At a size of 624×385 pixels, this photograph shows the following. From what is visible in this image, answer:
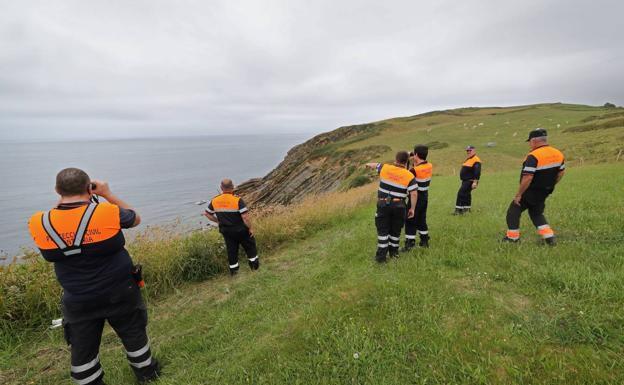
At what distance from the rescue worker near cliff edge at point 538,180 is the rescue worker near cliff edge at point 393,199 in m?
→ 1.89

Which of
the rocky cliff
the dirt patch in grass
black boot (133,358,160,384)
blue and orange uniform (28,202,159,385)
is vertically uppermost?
blue and orange uniform (28,202,159,385)

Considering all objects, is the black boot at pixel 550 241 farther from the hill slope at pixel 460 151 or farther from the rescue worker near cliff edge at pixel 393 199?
the hill slope at pixel 460 151

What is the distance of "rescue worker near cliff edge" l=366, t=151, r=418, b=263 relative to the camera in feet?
18.4

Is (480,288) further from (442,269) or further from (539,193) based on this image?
(539,193)

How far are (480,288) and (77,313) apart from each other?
4.90m

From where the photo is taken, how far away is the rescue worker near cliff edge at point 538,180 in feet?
17.6

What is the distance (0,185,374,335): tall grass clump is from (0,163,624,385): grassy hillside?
457 mm

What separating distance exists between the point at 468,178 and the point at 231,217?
286 inches

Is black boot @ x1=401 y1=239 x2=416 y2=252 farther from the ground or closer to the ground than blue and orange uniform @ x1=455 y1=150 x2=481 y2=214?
closer to the ground

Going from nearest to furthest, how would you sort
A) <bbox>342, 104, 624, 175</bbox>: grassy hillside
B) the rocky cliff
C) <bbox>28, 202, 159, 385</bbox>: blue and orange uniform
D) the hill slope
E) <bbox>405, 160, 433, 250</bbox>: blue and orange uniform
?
<bbox>28, 202, 159, 385</bbox>: blue and orange uniform
<bbox>405, 160, 433, 250</bbox>: blue and orange uniform
<bbox>342, 104, 624, 175</bbox>: grassy hillside
the hill slope
the rocky cliff

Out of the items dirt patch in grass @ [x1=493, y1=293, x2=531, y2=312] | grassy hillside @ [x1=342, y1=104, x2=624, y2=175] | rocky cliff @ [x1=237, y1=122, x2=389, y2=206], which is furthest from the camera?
rocky cliff @ [x1=237, y1=122, x2=389, y2=206]

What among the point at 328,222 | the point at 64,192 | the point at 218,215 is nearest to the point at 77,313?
the point at 64,192

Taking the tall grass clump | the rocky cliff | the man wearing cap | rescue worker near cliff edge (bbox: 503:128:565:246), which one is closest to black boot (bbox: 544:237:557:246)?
rescue worker near cliff edge (bbox: 503:128:565:246)

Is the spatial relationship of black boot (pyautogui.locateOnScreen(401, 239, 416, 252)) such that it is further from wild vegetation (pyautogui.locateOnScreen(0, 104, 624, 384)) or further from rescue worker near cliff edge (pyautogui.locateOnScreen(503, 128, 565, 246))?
rescue worker near cliff edge (pyautogui.locateOnScreen(503, 128, 565, 246))
